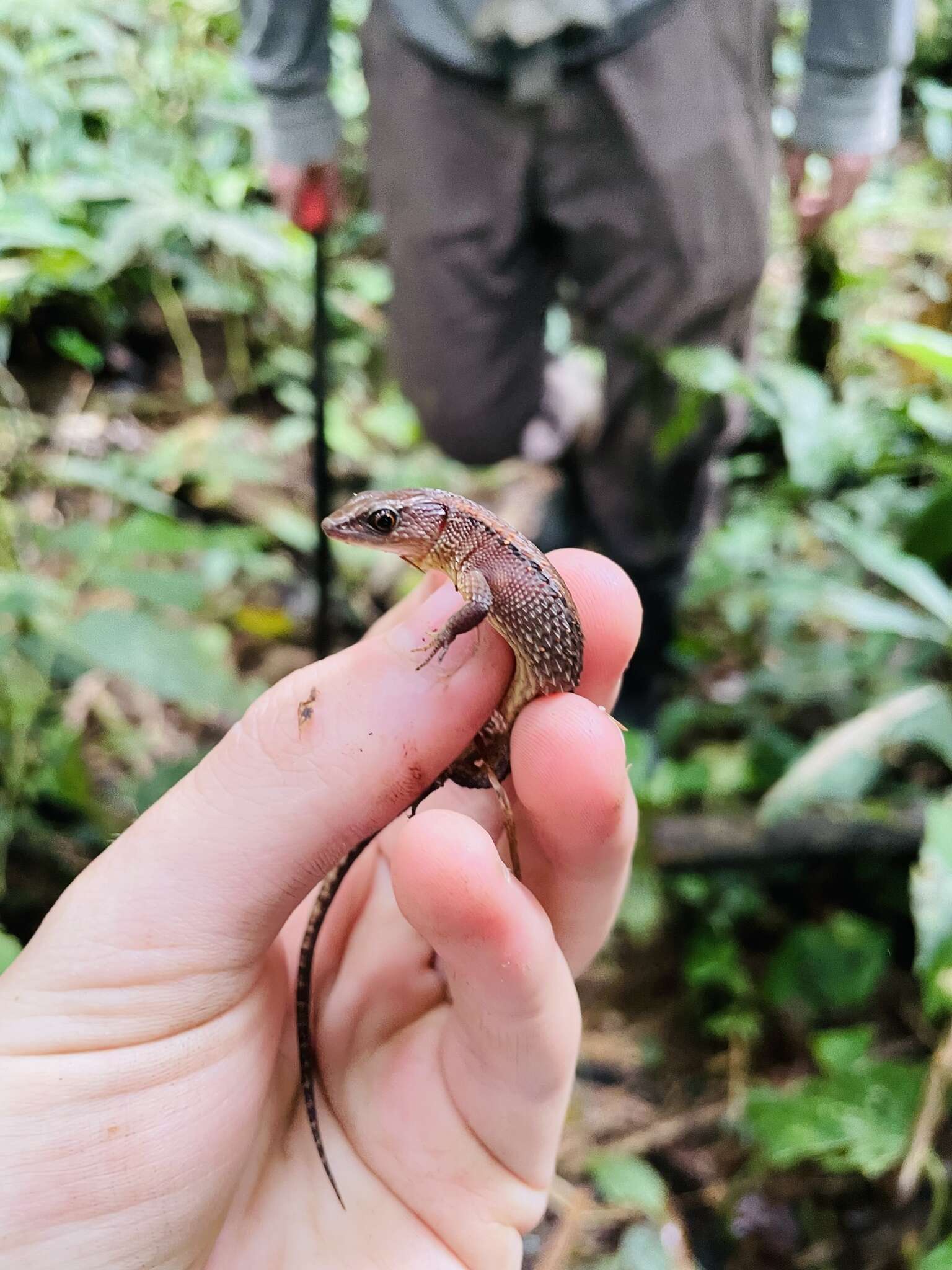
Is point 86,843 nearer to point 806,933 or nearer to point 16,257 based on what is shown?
point 16,257

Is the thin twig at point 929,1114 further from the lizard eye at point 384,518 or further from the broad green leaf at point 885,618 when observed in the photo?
the lizard eye at point 384,518

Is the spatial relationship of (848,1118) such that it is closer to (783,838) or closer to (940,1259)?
(940,1259)

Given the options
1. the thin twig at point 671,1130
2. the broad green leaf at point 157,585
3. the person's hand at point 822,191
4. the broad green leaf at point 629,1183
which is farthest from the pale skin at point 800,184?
the broad green leaf at point 629,1183

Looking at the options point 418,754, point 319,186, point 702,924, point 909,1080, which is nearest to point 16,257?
point 319,186

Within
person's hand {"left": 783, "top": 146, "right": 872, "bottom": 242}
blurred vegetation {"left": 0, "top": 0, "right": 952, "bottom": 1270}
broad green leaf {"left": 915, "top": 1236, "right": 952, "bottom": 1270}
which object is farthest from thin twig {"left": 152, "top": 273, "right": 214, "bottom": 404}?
broad green leaf {"left": 915, "top": 1236, "right": 952, "bottom": 1270}

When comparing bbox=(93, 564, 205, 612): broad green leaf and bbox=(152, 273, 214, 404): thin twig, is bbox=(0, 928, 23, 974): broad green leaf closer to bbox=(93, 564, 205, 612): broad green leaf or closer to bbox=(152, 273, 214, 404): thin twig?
bbox=(93, 564, 205, 612): broad green leaf

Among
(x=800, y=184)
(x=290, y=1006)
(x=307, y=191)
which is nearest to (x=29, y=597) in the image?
(x=290, y=1006)
